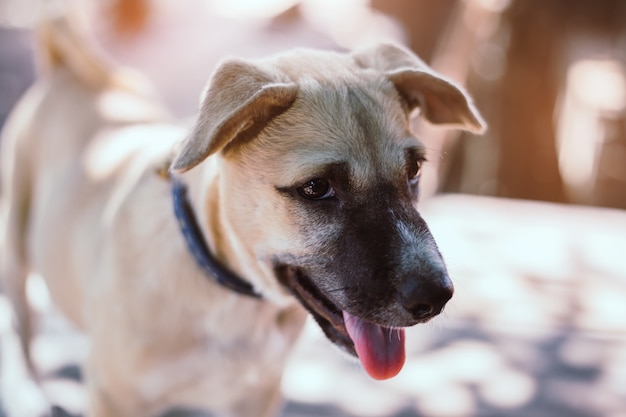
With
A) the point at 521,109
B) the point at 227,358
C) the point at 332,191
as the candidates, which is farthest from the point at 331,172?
the point at 521,109

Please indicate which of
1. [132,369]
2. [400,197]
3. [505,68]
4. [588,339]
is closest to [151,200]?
[132,369]

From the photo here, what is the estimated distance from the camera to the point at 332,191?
6.71ft

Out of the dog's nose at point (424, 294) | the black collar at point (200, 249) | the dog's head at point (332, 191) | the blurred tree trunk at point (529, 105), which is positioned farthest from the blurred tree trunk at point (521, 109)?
the dog's nose at point (424, 294)

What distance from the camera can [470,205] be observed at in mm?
4734

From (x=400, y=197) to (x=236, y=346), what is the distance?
78 cm

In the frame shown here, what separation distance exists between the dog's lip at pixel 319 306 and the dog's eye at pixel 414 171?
1.44 feet

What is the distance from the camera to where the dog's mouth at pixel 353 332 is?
2115 mm

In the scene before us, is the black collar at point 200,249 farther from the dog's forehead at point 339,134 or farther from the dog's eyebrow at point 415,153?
the dog's eyebrow at point 415,153

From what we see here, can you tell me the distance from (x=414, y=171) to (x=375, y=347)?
1.79 ft

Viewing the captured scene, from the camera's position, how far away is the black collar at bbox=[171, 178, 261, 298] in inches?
88.0

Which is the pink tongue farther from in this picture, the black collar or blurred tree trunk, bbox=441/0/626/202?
blurred tree trunk, bbox=441/0/626/202

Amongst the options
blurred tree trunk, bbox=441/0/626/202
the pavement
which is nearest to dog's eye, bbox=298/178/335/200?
the pavement

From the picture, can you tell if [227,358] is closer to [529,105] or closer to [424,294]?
[424,294]

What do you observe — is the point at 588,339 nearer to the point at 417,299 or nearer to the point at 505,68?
the point at 417,299
